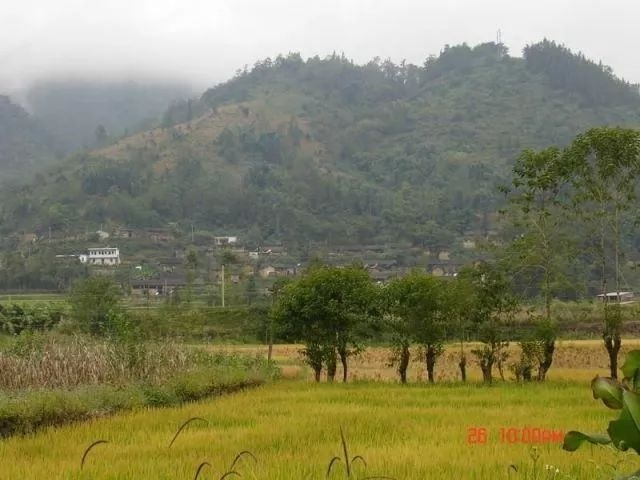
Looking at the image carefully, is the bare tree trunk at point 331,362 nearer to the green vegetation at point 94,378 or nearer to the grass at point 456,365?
the grass at point 456,365

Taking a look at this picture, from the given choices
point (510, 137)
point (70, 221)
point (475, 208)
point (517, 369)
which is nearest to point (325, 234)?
point (475, 208)

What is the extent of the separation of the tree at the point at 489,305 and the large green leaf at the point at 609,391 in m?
14.4

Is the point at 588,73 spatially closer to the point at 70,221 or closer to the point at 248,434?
the point at 70,221

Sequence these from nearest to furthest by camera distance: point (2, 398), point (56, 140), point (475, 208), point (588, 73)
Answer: point (2, 398), point (475, 208), point (588, 73), point (56, 140)

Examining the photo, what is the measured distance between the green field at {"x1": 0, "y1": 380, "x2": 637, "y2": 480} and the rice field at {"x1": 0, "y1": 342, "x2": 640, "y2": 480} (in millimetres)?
14

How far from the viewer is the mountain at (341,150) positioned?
7362 cm

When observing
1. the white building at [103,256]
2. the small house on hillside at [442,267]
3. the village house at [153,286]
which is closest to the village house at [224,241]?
the white building at [103,256]

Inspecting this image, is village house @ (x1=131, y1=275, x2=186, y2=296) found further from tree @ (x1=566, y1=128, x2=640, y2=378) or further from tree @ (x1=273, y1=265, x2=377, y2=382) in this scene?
tree @ (x1=566, y1=128, x2=640, y2=378)

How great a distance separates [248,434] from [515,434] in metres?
2.90

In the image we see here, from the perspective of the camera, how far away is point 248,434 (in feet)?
26.4

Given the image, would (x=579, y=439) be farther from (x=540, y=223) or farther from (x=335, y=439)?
(x=540, y=223)

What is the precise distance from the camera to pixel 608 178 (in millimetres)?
16156

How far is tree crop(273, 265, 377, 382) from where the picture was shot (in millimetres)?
17328
